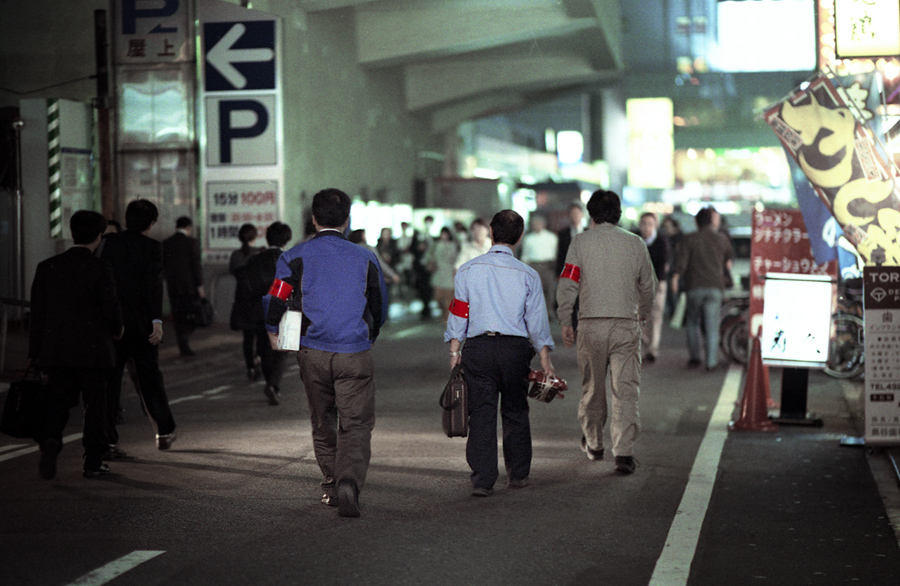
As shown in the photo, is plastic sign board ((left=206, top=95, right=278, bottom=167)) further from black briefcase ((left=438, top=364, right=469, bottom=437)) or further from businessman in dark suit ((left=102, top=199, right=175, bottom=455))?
black briefcase ((left=438, top=364, right=469, bottom=437))

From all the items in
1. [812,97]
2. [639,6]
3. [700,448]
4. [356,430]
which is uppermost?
[639,6]

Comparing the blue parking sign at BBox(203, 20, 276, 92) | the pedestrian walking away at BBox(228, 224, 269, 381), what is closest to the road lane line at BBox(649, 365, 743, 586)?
the pedestrian walking away at BBox(228, 224, 269, 381)

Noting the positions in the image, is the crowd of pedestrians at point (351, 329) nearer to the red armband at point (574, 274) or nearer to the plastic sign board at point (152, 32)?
the red armband at point (574, 274)

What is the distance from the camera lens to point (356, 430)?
670 centimetres

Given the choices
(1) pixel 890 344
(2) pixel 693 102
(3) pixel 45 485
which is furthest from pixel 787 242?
(2) pixel 693 102

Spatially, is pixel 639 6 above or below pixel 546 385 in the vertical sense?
above

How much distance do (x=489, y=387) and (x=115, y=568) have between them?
2.59 metres

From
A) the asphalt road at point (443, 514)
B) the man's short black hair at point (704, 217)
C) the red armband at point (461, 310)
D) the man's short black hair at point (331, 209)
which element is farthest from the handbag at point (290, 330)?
the man's short black hair at point (704, 217)

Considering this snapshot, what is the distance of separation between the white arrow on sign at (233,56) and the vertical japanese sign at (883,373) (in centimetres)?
1246

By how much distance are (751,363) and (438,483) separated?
384 cm

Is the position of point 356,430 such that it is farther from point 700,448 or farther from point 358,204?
point 358,204

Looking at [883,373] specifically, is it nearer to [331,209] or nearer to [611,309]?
[611,309]

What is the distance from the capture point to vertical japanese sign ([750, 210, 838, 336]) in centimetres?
1187

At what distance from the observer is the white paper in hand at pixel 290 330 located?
21.8 ft
